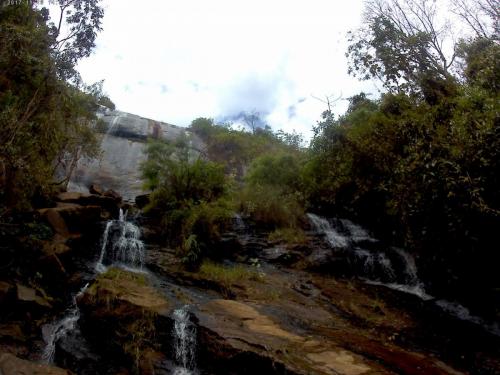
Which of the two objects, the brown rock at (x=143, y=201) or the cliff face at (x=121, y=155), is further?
the cliff face at (x=121, y=155)

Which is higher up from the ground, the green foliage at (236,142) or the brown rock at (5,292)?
the green foliage at (236,142)

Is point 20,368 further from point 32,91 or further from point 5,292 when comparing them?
point 32,91

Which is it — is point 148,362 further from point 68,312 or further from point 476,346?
point 476,346

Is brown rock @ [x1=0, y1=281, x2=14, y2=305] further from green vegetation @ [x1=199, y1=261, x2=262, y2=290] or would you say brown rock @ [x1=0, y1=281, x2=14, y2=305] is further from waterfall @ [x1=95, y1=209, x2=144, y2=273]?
green vegetation @ [x1=199, y1=261, x2=262, y2=290]

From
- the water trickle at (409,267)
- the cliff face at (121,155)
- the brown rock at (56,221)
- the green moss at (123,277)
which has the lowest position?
the green moss at (123,277)

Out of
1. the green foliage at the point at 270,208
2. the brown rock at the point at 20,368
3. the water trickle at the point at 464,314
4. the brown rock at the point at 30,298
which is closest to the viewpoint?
the brown rock at the point at 20,368

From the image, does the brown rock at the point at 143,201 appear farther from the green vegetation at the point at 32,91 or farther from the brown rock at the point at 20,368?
the brown rock at the point at 20,368

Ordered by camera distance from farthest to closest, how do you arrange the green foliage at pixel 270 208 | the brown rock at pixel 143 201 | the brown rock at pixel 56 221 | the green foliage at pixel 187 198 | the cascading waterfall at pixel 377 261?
the brown rock at pixel 143 201 < the green foliage at pixel 270 208 < the green foliage at pixel 187 198 < the cascading waterfall at pixel 377 261 < the brown rock at pixel 56 221

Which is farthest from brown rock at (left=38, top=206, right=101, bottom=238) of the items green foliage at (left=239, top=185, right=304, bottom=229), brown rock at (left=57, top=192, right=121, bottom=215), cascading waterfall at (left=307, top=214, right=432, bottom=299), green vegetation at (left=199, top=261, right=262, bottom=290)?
cascading waterfall at (left=307, top=214, right=432, bottom=299)

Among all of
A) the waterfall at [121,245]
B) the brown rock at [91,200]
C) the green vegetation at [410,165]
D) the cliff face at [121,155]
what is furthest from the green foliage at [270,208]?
the brown rock at [91,200]

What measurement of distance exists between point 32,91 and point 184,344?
8787 millimetres

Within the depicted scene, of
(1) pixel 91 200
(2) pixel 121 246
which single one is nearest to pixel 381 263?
(2) pixel 121 246

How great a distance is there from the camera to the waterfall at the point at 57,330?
8.26 metres

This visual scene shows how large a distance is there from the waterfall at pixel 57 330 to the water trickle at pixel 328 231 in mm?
8736
